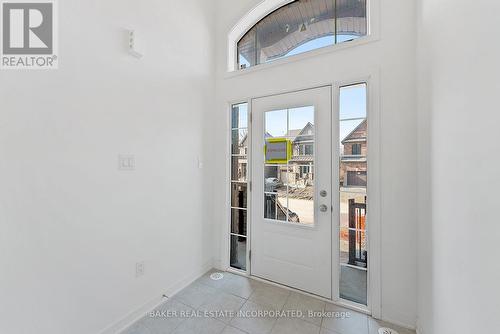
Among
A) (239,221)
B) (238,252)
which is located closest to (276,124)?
(239,221)

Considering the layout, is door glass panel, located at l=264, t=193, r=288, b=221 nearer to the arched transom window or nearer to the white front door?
the white front door

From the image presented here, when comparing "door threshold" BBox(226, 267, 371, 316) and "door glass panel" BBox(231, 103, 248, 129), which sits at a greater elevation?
"door glass panel" BBox(231, 103, 248, 129)

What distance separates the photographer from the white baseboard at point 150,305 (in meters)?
1.65

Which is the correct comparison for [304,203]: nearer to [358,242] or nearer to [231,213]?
[358,242]

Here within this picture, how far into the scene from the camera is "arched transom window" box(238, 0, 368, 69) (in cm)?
207

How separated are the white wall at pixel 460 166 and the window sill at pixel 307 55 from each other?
42cm

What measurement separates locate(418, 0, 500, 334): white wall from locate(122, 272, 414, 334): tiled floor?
59 centimetres

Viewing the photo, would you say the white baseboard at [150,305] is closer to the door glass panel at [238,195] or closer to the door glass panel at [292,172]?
the door glass panel at [238,195]

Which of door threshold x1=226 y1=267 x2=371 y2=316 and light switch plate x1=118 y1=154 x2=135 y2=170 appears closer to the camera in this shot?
light switch plate x1=118 y1=154 x2=135 y2=170

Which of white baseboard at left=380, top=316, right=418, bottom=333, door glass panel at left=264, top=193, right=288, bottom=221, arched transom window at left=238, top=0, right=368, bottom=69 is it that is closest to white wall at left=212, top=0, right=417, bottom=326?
white baseboard at left=380, top=316, right=418, bottom=333

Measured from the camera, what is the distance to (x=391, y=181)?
177 centimetres

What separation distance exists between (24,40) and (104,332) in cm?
206

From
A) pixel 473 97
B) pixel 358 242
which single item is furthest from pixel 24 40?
pixel 358 242

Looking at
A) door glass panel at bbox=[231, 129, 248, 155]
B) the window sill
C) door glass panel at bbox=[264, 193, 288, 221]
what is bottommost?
door glass panel at bbox=[264, 193, 288, 221]
